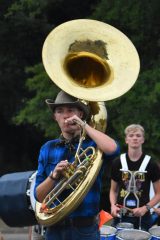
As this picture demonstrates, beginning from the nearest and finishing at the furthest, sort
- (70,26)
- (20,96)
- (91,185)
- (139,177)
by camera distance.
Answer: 1. (91,185)
2. (70,26)
3. (139,177)
4. (20,96)

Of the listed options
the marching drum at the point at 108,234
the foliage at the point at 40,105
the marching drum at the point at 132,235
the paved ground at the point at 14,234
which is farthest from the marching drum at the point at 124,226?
the foliage at the point at 40,105

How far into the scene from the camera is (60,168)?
2861mm

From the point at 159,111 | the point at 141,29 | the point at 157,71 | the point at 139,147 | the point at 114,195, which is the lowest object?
the point at 114,195

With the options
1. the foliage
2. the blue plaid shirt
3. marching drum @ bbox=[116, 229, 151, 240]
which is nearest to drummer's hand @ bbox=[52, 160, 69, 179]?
the blue plaid shirt

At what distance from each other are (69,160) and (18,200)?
149 cm

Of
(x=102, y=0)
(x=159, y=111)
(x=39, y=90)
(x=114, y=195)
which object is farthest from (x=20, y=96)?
(x=114, y=195)

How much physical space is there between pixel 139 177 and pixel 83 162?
1556mm

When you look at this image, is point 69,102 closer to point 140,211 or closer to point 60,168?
point 60,168

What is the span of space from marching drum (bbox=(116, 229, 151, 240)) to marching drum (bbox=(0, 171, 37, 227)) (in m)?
0.74

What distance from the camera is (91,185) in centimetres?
296

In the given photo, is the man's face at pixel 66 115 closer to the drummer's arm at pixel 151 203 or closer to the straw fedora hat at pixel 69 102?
the straw fedora hat at pixel 69 102

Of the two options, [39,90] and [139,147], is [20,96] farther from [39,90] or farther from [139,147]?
[139,147]

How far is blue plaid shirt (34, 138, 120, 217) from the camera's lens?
2979 millimetres

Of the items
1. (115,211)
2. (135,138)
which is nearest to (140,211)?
(115,211)
